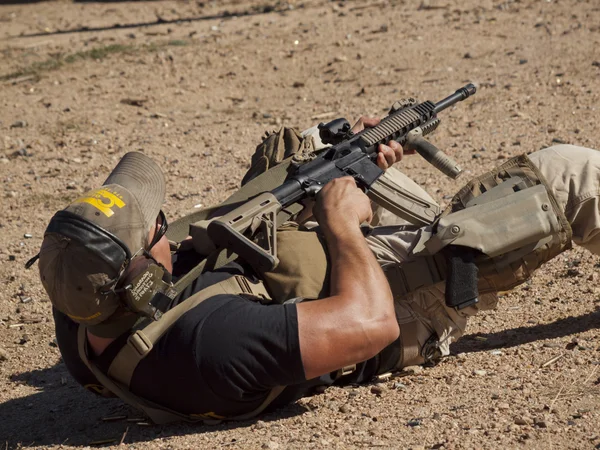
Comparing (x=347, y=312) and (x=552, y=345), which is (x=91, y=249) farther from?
(x=552, y=345)

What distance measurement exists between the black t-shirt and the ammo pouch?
0.67 m

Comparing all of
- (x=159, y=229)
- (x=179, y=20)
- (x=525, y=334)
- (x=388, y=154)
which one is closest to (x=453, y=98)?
(x=388, y=154)

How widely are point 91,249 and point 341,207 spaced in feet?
2.99

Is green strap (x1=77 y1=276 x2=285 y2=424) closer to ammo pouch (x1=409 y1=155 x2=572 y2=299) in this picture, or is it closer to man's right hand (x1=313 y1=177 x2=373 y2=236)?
man's right hand (x1=313 y1=177 x2=373 y2=236)

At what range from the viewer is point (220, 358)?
2.74 meters

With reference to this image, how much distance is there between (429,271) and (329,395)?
0.57m

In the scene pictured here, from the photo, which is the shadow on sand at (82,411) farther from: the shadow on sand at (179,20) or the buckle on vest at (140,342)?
the shadow on sand at (179,20)

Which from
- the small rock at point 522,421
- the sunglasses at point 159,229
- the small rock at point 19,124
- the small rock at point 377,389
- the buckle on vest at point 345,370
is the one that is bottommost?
the small rock at point 377,389

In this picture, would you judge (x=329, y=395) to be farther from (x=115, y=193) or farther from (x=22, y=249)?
(x=22, y=249)

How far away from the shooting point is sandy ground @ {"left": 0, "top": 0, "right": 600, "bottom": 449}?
3.04 metres

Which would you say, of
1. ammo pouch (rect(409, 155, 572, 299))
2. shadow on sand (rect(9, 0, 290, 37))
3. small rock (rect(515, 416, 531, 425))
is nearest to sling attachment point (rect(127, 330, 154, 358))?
ammo pouch (rect(409, 155, 572, 299))

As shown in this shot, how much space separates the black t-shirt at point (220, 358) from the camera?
8.94 feet

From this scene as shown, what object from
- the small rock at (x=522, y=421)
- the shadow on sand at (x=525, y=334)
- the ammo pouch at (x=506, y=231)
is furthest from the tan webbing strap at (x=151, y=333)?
the shadow on sand at (x=525, y=334)

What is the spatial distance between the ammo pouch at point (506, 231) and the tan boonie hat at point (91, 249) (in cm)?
102
